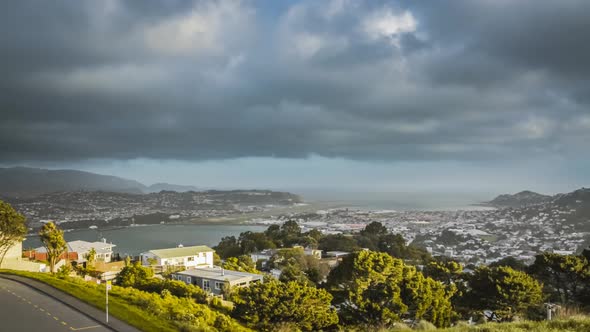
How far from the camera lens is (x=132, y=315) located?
13.8m

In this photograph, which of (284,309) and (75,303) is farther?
(284,309)

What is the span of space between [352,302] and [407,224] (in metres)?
78.4

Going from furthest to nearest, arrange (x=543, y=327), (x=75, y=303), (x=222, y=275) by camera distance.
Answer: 1. (x=222, y=275)
2. (x=75, y=303)
3. (x=543, y=327)

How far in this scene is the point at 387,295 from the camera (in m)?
18.1

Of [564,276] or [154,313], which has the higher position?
[154,313]

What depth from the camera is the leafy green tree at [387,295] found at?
58.7ft

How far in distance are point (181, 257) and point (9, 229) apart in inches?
614

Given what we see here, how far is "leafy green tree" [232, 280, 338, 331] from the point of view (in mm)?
17344

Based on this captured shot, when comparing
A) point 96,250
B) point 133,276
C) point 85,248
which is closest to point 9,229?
point 133,276

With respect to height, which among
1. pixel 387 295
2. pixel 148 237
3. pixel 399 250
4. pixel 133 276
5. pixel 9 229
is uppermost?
pixel 9 229

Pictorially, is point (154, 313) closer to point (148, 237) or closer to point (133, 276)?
point (133, 276)

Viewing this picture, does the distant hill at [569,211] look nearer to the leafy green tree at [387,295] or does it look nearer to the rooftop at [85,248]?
the leafy green tree at [387,295]

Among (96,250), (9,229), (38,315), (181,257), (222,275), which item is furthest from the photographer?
(96,250)

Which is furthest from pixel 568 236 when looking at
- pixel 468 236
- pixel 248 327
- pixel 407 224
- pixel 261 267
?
pixel 248 327
